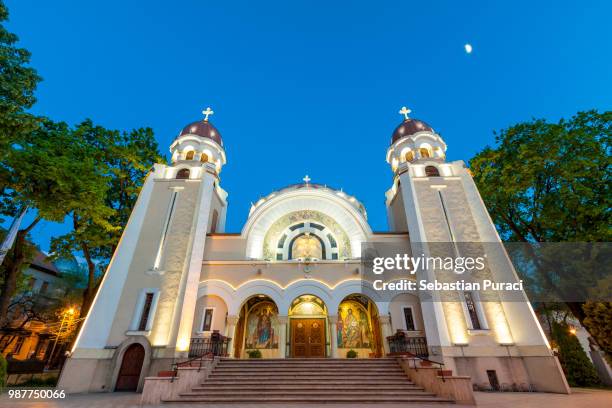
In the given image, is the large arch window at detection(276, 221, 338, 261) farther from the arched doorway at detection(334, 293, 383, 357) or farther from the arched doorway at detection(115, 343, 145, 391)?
the arched doorway at detection(115, 343, 145, 391)


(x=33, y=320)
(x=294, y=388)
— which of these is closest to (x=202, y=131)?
(x=294, y=388)

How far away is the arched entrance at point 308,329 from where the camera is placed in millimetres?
15148

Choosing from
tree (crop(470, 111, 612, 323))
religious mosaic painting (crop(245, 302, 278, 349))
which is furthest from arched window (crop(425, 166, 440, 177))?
religious mosaic painting (crop(245, 302, 278, 349))

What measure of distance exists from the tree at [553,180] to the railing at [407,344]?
6.99 metres

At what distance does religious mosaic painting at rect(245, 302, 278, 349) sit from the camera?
602 inches

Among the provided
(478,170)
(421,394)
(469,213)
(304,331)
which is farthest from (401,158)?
(421,394)

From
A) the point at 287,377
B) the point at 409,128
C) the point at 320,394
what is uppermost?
the point at 409,128

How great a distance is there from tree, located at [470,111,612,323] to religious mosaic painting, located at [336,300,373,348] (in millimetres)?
9468

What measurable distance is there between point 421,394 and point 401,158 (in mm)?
13455

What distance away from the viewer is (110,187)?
16297mm

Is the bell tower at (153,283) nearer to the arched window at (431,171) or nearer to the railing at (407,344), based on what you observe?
the railing at (407,344)

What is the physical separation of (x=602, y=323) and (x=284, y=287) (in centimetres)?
1111

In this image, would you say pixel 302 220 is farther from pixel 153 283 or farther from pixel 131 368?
pixel 131 368

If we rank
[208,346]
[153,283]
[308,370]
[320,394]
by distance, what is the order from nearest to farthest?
[320,394], [308,370], [208,346], [153,283]
